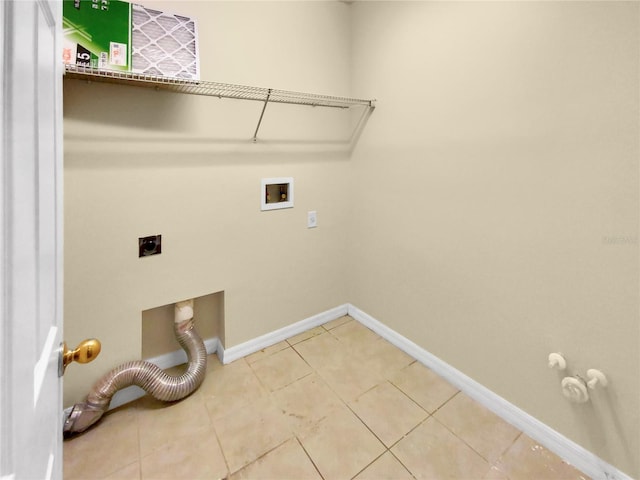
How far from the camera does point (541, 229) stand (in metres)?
1.39

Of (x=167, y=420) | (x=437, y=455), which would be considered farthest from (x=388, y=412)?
(x=167, y=420)

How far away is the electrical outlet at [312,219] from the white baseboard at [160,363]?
1034 mm

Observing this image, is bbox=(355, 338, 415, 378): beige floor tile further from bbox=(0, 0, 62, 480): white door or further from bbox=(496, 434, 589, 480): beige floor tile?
bbox=(0, 0, 62, 480): white door

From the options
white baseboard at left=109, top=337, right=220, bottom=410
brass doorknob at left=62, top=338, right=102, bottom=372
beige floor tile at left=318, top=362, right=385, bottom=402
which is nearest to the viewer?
brass doorknob at left=62, top=338, right=102, bottom=372

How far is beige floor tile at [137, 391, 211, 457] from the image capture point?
1.47 metres

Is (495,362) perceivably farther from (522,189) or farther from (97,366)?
(97,366)

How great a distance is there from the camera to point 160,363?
6.24ft

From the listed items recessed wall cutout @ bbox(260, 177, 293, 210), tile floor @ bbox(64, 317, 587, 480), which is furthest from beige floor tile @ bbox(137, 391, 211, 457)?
recessed wall cutout @ bbox(260, 177, 293, 210)

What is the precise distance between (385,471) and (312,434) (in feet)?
1.22

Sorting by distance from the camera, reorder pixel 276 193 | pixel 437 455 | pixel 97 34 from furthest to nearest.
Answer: pixel 276 193, pixel 437 455, pixel 97 34

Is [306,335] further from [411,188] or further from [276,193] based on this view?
[411,188]

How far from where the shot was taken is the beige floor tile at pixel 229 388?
1677 millimetres

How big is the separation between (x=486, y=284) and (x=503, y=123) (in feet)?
2.68

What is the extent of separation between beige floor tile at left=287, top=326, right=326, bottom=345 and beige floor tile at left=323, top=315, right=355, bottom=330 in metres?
0.05
